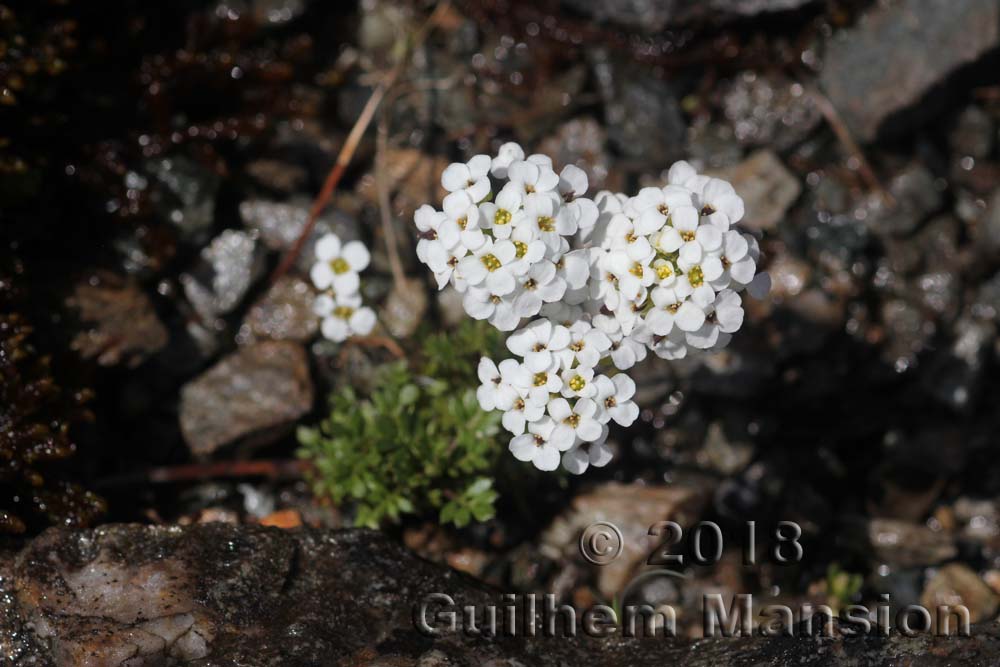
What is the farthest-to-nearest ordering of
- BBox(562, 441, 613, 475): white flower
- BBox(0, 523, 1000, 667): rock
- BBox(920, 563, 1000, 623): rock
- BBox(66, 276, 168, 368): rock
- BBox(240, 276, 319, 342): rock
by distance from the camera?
BBox(240, 276, 319, 342): rock
BBox(920, 563, 1000, 623): rock
BBox(66, 276, 168, 368): rock
BBox(562, 441, 613, 475): white flower
BBox(0, 523, 1000, 667): rock

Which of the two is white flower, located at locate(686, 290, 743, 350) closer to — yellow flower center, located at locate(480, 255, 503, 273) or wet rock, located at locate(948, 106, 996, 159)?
yellow flower center, located at locate(480, 255, 503, 273)

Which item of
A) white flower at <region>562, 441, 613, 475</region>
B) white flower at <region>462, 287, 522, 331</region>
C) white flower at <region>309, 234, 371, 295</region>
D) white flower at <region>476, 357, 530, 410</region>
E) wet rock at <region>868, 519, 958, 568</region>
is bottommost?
wet rock at <region>868, 519, 958, 568</region>

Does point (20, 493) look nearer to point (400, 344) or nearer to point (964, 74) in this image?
point (400, 344)

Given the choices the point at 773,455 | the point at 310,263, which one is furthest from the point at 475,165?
the point at 773,455

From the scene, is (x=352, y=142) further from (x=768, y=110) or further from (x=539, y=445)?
(x=539, y=445)

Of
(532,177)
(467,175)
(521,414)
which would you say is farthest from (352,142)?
(521,414)

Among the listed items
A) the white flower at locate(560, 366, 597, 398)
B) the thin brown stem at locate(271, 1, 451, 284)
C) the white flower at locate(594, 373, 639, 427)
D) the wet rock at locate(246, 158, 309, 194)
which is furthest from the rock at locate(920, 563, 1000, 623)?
the wet rock at locate(246, 158, 309, 194)

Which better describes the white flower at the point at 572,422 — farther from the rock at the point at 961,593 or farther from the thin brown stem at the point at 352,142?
the rock at the point at 961,593
